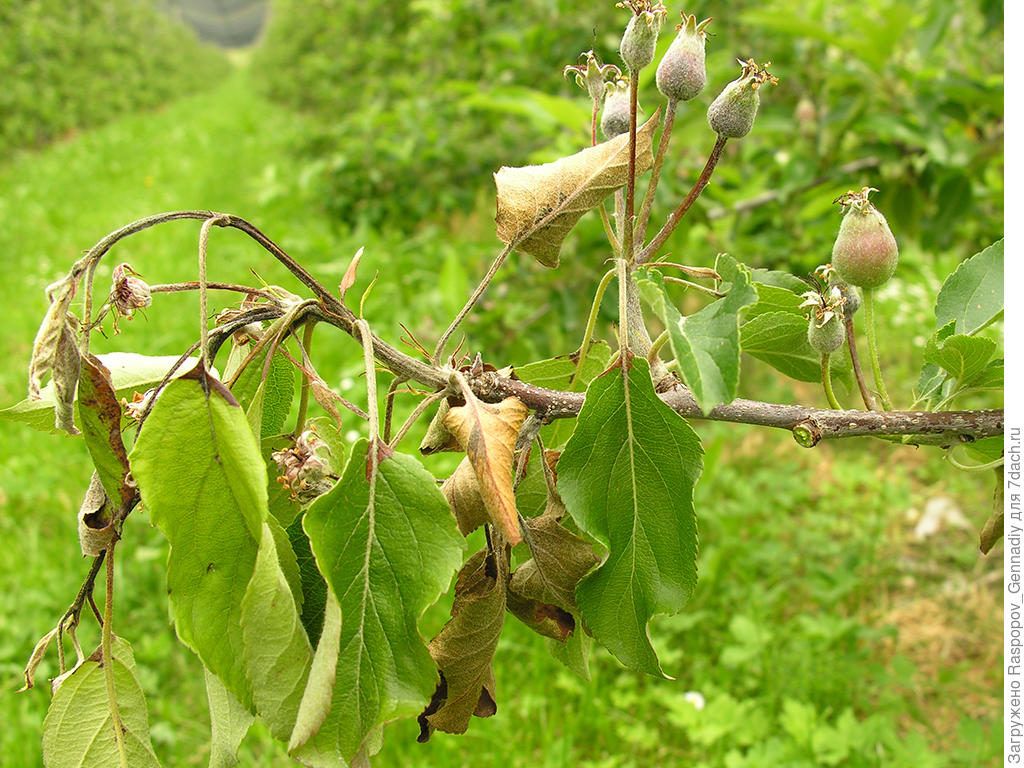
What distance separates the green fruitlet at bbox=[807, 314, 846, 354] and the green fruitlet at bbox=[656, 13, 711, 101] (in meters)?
0.22

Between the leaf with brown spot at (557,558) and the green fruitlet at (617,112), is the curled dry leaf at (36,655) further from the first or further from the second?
the green fruitlet at (617,112)

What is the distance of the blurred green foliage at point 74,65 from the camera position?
1332 centimetres

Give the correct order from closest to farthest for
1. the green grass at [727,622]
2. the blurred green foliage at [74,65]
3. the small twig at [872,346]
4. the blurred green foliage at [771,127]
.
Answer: the small twig at [872,346], the green grass at [727,622], the blurred green foliage at [771,127], the blurred green foliage at [74,65]

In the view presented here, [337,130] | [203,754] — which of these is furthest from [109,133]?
[203,754]

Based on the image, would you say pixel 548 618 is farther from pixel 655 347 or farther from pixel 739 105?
pixel 739 105

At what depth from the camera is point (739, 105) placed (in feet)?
2.39

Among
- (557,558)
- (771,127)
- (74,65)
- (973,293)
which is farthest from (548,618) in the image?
(74,65)

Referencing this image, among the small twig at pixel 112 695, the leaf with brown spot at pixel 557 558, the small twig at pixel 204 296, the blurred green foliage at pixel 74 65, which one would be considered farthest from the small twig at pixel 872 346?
the blurred green foliage at pixel 74 65

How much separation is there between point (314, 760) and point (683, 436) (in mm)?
344

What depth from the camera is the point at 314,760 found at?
0.59 m

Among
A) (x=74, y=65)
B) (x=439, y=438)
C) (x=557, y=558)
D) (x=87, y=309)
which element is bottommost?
(x=557, y=558)

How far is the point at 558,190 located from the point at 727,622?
85.7 inches

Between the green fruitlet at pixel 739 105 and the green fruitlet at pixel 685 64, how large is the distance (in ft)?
0.09

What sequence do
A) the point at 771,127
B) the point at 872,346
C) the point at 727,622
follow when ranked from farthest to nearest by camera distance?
the point at 727,622
the point at 771,127
the point at 872,346
